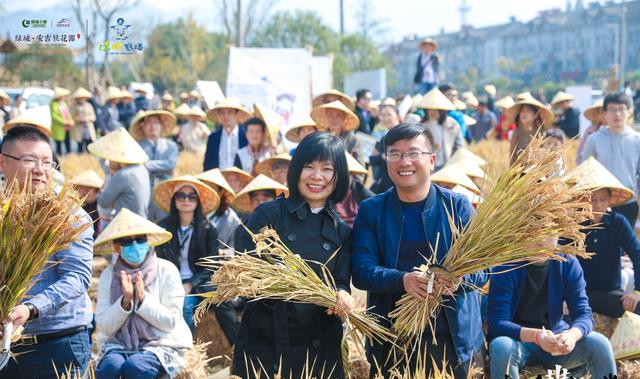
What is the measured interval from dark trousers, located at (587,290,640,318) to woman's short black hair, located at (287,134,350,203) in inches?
95.6

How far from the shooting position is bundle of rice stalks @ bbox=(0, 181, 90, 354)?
3090mm

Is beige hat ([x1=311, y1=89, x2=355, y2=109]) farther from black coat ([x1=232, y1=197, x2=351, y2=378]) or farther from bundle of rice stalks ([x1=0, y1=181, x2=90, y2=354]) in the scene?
bundle of rice stalks ([x1=0, y1=181, x2=90, y2=354])

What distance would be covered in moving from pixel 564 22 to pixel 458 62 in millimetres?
11765

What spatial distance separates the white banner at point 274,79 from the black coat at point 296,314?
285 inches

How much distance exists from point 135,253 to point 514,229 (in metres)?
2.38

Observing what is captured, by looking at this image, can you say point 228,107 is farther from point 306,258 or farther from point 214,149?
point 306,258

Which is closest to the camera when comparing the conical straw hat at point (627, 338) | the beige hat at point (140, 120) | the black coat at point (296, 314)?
the black coat at point (296, 314)

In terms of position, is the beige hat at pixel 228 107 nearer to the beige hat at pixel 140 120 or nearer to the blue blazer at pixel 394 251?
the beige hat at pixel 140 120

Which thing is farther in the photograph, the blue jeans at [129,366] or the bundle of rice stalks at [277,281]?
the blue jeans at [129,366]

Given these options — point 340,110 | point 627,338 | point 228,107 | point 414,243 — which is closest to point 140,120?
point 228,107

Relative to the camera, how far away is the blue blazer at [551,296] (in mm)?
4230

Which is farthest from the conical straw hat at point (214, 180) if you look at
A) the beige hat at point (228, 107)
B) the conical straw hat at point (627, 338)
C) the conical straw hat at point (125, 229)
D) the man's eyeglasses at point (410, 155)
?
the man's eyeglasses at point (410, 155)

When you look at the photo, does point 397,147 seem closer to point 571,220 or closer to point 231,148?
point 571,220

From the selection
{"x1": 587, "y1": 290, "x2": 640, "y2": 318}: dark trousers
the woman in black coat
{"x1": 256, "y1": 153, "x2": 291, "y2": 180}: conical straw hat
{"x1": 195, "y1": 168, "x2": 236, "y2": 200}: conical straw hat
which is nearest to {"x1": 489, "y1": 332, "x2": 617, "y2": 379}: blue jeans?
the woman in black coat
